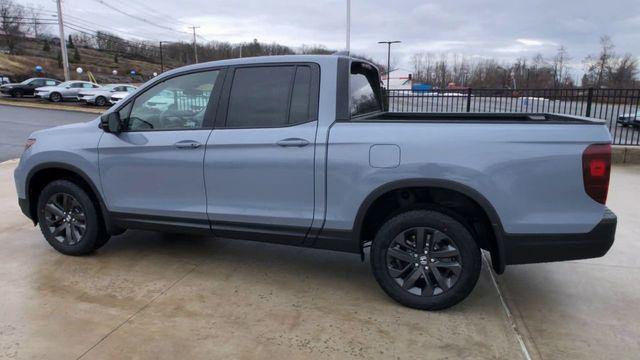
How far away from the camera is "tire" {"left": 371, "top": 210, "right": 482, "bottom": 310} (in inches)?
135

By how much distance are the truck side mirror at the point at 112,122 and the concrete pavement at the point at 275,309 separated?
1271 mm

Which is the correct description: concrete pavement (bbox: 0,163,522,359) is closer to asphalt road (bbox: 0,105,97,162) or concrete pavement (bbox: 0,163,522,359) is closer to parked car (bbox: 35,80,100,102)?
asphalt road (bbox: 0,105,97,162)

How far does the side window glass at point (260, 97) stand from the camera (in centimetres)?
384

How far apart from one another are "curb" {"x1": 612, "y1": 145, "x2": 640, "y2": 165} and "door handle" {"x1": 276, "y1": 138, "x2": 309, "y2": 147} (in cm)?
852

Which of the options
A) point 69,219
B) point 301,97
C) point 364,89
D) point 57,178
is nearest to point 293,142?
point 301,97

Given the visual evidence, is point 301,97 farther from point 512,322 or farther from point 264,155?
point 512,322

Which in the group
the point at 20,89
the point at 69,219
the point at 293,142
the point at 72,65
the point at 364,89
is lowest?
the point at 69,219

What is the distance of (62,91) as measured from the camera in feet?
106

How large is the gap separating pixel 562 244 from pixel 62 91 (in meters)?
35.2

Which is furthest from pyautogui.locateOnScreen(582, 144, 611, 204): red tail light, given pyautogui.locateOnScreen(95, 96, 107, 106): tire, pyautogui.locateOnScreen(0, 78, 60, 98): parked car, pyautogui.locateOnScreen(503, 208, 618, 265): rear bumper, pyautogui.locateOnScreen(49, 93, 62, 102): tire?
pyautogui.locateOnScreen(0, 78, 60, 98): parked car

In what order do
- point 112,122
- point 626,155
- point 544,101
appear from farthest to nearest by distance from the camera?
point 544,101 < point 626,155 < point 112,122

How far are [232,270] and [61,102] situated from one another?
3282cm

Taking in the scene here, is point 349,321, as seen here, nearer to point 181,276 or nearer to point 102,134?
point 181,276

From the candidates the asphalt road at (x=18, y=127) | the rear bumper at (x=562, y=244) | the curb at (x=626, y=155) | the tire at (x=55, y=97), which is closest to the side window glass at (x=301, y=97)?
the rear bumper at (x=562, y=244)
